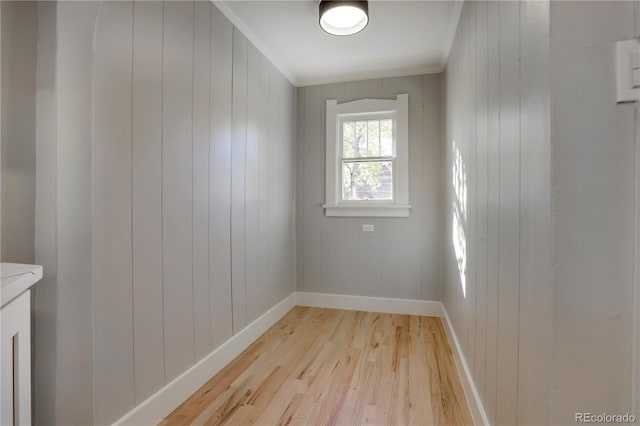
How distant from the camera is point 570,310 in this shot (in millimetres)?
681

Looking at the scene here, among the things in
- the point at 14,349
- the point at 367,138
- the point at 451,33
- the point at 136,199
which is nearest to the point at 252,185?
the point at 136,199

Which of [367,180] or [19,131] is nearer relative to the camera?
[19,131]

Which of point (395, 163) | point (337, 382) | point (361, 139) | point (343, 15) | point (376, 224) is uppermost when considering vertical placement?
point (343, 15)

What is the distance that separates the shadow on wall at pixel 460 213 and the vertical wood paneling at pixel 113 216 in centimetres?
191

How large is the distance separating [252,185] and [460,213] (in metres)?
1.65

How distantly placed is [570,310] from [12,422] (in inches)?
56.4

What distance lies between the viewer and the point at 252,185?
2.49 meters

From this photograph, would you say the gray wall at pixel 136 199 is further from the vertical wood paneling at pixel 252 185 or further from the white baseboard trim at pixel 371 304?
the white baseboard trim at pixel 371 304

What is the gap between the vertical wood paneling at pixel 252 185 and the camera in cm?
241

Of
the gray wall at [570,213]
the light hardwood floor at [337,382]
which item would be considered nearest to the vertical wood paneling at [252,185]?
the light hardwood floor at [337,382]

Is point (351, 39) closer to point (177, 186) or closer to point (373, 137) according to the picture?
point (373, 137)

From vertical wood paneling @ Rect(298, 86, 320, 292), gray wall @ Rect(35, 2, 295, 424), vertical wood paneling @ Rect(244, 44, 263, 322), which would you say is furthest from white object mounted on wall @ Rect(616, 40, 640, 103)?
vertical wood paneling @ Rect(298, 86, 320, 292)

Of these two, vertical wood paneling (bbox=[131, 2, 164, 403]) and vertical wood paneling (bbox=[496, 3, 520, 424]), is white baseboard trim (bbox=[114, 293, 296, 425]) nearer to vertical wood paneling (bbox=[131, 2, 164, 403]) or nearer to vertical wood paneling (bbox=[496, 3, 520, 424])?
vertical wood paneling (bbox=[131, 2, 164, 403])

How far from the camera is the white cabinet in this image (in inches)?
28.1
